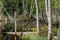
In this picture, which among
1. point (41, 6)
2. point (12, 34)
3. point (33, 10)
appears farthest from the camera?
point (33, 10)

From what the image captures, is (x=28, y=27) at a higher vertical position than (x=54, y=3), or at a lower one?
lower

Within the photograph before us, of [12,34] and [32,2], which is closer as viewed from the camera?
[12,34]

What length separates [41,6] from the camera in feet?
49.6

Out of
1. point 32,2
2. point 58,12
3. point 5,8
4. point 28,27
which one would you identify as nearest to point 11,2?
point 5,8

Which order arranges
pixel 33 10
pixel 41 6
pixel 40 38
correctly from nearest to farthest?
pixel 40 38 < pixel 41 6 < pixel 33 10

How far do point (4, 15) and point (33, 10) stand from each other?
2.39m

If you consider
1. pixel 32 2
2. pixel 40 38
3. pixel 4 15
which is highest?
pixel 32 2

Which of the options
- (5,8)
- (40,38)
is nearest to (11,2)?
(5,8)

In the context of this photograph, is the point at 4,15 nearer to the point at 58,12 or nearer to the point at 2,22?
the point at 2,22

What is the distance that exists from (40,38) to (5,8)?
19.4 feet

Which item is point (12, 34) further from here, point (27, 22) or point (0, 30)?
point (27, 22)

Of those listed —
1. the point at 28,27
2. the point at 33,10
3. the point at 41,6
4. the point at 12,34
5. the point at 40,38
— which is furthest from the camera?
the point at 33,10

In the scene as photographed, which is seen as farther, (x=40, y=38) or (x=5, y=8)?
(x=5, y=8)

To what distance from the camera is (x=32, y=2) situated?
15.6 m
